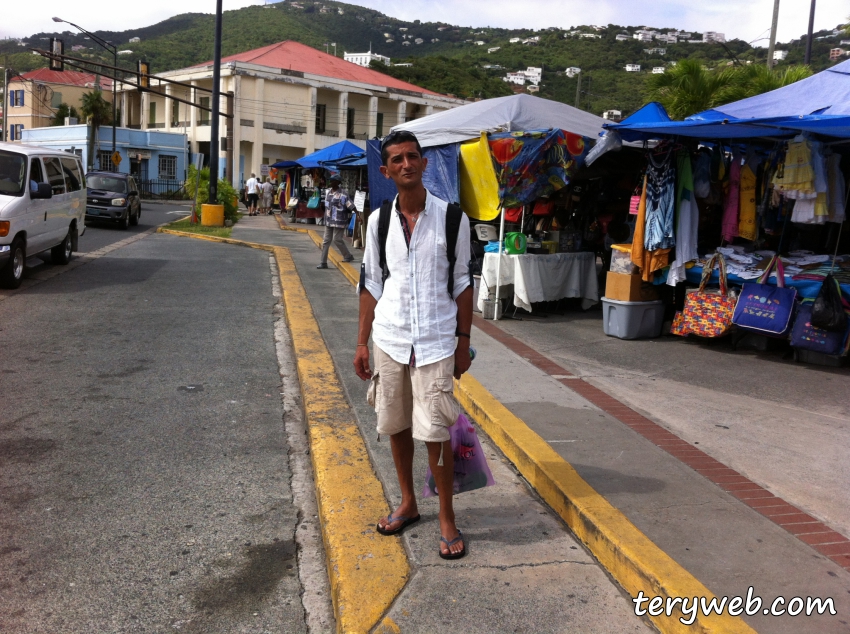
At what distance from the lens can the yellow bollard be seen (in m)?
22.7

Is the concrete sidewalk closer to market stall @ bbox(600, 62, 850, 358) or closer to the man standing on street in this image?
the man standing on street

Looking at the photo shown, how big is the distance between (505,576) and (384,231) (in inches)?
64.6

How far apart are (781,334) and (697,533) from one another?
191 inches

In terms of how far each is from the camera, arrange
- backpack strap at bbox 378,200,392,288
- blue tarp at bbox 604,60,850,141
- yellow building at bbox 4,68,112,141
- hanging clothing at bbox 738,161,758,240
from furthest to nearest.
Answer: yellow building at bbox 4,68,112,141, hanging clothing at bbox 738,161,758,240, blue tarp at bbox 604,60,850,141, backpack strap at bbox 378,200,392,288

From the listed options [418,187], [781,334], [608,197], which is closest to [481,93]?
[608,197]

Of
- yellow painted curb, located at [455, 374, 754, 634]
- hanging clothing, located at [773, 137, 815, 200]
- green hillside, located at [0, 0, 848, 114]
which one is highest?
green hillside, located at [0, 0, 848, 114]

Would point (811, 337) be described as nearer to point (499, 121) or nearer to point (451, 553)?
point (499, 121)

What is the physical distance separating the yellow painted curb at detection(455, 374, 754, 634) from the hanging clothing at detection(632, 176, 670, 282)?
4227 millimetres

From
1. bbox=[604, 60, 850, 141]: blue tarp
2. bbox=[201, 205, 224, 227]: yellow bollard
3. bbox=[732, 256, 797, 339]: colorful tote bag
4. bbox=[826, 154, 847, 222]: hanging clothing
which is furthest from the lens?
bbox=[201, 205, 224, 227]: yellow bollard

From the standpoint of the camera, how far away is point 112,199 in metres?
22.1

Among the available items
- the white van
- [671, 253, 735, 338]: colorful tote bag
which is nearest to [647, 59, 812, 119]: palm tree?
[671, 253, 735, 338]: colorful tote bag

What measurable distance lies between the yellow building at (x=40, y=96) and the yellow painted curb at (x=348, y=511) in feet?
231

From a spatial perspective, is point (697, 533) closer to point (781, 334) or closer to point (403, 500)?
point (403, 500)

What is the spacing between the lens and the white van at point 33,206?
33.9 ft
